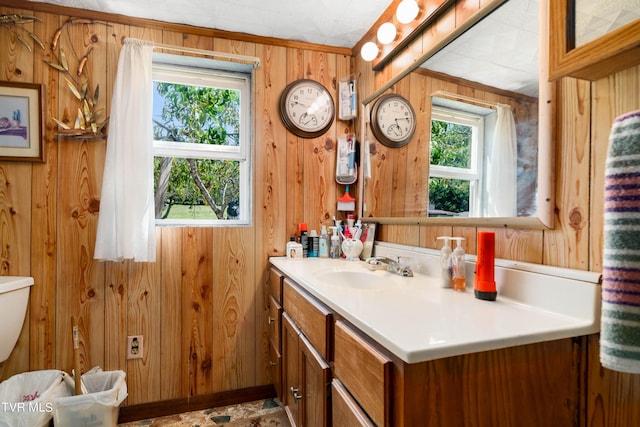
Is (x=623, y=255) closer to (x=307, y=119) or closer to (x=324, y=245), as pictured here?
(x=324, y=245)

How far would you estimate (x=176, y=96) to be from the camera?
195cm

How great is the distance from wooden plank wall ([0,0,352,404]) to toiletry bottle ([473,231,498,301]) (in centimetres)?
116

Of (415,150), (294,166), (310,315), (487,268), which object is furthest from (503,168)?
(294,166)

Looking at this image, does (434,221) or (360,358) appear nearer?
(360,358)

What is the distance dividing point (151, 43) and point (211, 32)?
0.32 m

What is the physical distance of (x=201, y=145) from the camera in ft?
6.44

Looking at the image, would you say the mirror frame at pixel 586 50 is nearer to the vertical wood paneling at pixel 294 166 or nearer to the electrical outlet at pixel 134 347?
the vertical wood paneling at pixel 294 166

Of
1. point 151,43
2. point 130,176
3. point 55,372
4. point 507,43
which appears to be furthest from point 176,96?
point 507,43

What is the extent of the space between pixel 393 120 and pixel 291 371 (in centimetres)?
128

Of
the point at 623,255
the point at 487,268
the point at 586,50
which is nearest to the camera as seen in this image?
the point at 623,255

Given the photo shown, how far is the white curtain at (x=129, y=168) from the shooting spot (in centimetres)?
160

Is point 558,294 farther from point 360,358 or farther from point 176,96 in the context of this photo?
point 176,96

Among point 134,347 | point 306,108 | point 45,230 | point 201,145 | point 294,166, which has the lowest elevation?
point 134,347

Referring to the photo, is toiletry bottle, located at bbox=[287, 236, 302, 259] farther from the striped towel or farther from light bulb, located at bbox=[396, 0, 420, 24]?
the striped towel
